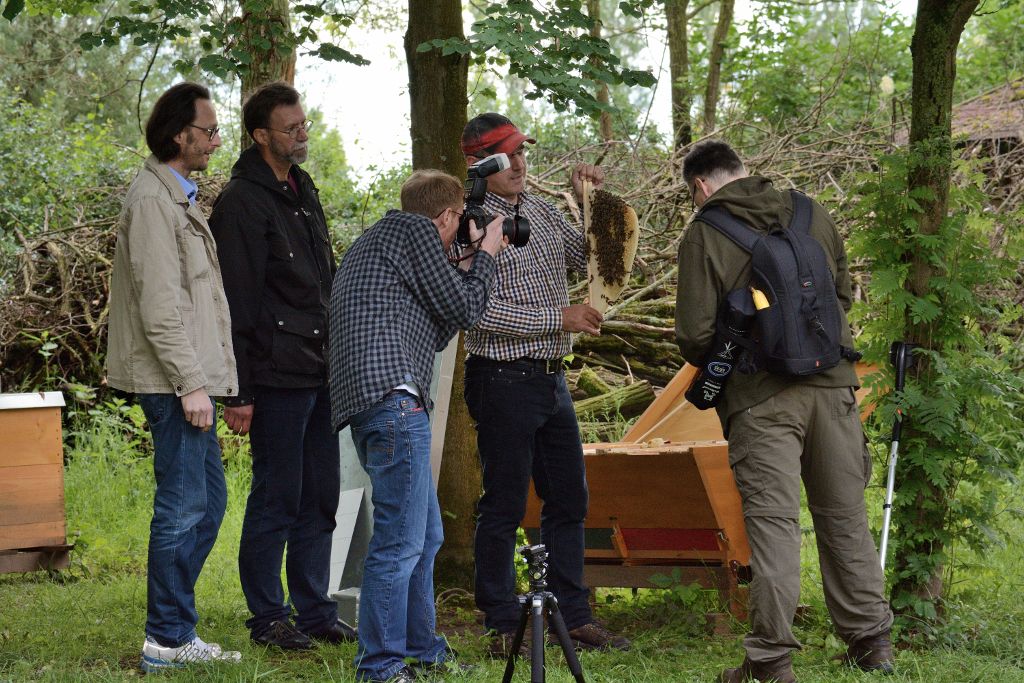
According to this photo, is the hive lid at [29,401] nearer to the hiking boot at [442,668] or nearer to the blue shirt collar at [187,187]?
the blue shirt collar at [187,187]

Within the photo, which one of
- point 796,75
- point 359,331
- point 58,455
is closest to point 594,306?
point 359,331

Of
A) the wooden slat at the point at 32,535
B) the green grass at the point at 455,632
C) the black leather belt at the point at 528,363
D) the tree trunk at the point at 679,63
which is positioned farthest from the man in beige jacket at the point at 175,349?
the tree trunk at the point at 679,63

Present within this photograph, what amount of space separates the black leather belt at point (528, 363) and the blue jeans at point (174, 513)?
3.74ft

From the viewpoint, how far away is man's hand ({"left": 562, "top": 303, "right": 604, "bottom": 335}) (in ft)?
14.5

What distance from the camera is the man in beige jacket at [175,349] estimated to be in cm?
404

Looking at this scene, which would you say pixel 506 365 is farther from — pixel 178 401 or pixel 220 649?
pixel 220 649

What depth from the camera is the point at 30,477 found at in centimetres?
616

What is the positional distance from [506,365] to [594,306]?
495mm

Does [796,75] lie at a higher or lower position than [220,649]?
higher

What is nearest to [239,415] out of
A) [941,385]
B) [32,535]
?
[32,535]

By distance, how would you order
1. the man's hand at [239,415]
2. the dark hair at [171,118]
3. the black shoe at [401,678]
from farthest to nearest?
the man's hand at [239,415], the dark hair at [171,118], the black shoe at [401,678]

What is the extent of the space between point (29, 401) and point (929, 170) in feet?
16.4

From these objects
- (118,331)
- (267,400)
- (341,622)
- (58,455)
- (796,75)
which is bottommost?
(341,622)

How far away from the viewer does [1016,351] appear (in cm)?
509
